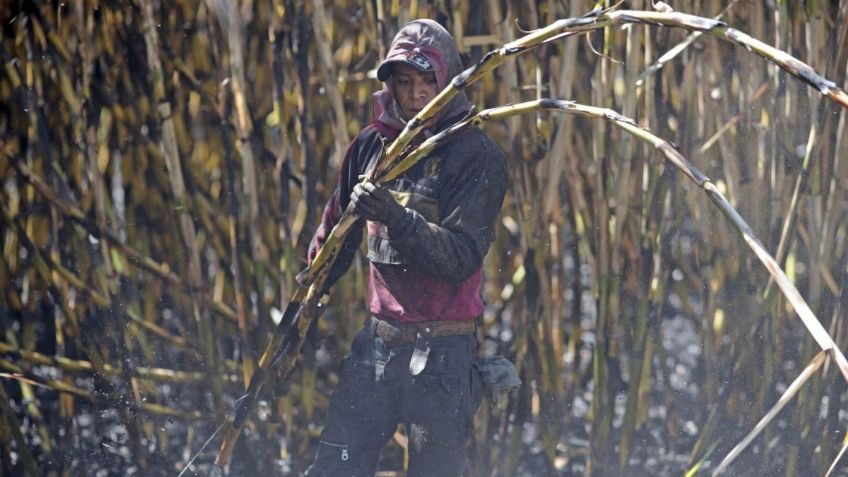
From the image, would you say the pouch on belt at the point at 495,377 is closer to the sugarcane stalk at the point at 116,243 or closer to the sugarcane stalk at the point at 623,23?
the sugarcane stalk at the point at 623,23

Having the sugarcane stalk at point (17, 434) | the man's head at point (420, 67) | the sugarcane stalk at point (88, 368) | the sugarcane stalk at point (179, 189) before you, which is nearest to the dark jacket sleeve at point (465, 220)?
the man's head at point (420, 67)

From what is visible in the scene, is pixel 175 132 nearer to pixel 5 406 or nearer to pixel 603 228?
pixel 5 406

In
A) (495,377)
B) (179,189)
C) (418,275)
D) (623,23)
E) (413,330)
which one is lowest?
(495,377)

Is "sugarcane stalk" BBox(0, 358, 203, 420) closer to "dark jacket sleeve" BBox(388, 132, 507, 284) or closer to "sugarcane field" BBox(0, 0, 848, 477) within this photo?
"sugarcane field" BBox(0, 0, 848, 477)

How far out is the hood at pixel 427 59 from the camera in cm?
250

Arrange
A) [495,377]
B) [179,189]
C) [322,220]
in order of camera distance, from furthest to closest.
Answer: [179,189] → [322,220] → [495,377]

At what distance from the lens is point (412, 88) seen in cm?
253

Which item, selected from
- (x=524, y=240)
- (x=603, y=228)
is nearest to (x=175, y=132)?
(x=524, y=240)

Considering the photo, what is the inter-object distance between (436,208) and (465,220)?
0.09 metres

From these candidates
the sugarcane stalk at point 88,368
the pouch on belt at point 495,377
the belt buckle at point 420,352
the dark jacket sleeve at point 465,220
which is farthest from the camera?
the sugarcane stalk at point 88,368

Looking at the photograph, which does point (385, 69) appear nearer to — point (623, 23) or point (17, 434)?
point (623, 23)

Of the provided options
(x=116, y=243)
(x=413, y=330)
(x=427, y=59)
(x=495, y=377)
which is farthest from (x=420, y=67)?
(x=116, y=243)

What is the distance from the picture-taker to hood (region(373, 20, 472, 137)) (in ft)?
8.21

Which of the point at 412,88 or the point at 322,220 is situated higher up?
the point at 412,88
